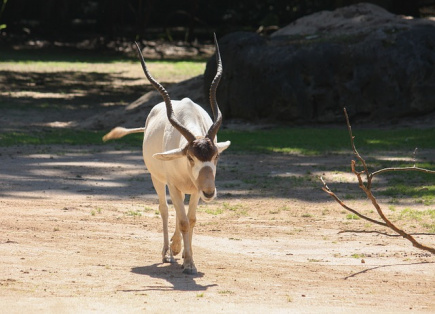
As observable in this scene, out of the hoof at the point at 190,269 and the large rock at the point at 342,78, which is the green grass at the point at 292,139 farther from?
the hoof at the point at 190,269

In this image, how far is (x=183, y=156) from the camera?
7238 millimetres

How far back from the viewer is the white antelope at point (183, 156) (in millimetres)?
6961

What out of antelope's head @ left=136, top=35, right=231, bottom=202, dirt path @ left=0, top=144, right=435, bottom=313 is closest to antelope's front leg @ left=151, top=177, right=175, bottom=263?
dirt path @ left=0, top=144, right=435, bottom=313

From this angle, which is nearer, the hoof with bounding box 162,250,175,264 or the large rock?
the hoof with bounding box 162,250,175,264

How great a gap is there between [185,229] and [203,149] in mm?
896

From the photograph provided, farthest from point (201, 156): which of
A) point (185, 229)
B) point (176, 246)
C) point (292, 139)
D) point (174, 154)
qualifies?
point (292, 139)

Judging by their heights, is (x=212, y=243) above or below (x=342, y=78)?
below

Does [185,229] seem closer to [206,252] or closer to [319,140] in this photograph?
[206,252]

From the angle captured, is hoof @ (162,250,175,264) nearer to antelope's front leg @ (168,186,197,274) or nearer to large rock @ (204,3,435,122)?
antelope's front leg @ (168,186,197,274)

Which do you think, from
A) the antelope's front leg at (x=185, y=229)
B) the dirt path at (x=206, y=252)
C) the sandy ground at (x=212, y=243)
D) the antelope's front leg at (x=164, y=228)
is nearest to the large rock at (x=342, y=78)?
the sandy ground at (x=212, y=243)

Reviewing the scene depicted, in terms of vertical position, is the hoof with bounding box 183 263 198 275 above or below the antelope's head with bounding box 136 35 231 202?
below

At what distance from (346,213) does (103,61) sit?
76.1 ft

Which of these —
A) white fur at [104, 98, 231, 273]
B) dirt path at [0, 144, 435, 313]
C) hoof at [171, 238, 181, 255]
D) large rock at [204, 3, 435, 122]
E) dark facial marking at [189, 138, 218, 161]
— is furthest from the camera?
large rock at [204, 3, 435, 122]

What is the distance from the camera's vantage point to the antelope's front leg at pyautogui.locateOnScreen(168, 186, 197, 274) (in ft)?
24.4
